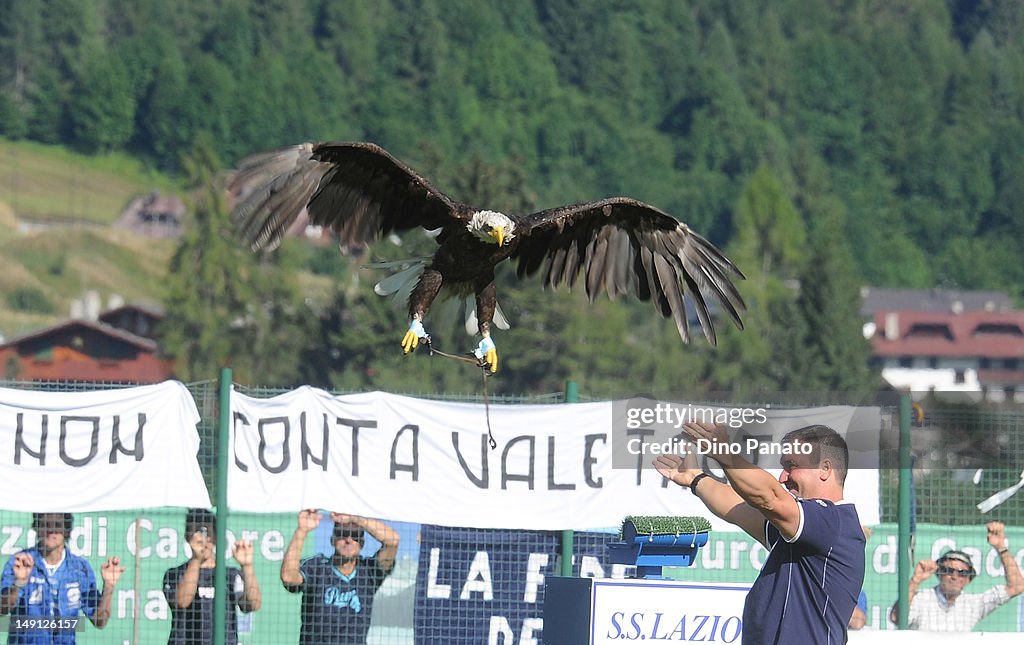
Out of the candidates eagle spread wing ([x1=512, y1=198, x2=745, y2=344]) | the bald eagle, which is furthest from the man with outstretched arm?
eagle spread wing ([x1=512, y1=198, x2=745, y2=344])

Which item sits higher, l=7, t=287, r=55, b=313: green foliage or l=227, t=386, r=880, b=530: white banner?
l=7, t=287, r=55, b=313: green foliage

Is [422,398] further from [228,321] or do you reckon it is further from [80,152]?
[80,152]

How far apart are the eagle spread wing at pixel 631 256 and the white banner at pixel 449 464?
81 cm

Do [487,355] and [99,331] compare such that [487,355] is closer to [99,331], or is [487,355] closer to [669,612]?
[669,612]

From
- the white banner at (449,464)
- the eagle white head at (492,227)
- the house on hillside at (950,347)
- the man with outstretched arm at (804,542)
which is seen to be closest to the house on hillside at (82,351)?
the house on hillside at (950,347)

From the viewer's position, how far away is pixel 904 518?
10.5m

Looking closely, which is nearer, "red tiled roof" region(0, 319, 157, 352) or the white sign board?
the white sign board

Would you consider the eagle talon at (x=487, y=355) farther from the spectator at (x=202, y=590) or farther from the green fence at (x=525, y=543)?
the spectator at (x=202, y=590)

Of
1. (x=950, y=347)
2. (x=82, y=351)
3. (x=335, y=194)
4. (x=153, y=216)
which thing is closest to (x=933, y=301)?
(x=950, y=347)

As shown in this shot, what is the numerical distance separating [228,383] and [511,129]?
13173 cm

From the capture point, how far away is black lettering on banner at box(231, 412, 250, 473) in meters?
10.3

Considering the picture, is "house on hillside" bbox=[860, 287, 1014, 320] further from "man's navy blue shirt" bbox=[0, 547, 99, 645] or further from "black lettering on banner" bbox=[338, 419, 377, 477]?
"man's navy blue shirt" bbox=[0, 547, 99, 645]

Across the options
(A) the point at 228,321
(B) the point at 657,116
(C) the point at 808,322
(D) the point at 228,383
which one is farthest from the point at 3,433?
(B) the point at 657,116

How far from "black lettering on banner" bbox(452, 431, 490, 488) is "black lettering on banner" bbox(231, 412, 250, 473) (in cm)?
126
